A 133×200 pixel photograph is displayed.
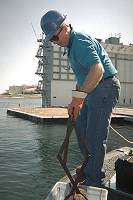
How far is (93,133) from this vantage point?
4.45m

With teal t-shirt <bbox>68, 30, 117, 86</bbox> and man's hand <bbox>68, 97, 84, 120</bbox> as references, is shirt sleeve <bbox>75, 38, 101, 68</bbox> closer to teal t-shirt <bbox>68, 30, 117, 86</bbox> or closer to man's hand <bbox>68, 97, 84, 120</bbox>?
teal t-shirt <bbox>68, 30, 117, 86</bbox>

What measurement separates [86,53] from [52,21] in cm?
60

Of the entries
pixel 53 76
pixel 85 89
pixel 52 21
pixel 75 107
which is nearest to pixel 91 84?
pixel 85 89

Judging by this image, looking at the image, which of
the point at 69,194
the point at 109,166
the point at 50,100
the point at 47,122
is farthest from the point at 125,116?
the point at 69,194

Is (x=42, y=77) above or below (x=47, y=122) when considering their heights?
above

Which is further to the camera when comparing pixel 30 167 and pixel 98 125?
pixel 30 167

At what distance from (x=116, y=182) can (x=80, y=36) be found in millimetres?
2244

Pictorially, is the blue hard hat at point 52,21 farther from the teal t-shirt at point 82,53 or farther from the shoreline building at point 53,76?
the shoreline building at point 53,76

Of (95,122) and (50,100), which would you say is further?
(50,100)

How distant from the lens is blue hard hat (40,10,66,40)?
400 cm

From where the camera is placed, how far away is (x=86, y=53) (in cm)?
396

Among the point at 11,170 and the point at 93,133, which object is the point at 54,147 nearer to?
the point at 11,170

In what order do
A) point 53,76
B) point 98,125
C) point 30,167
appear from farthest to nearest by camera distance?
point 53,76, point 30,167, point 98,125

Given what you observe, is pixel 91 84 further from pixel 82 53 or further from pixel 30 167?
pixel 30 167
